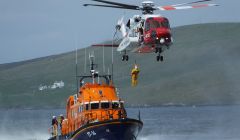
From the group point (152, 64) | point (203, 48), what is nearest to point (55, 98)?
point (152, 64)

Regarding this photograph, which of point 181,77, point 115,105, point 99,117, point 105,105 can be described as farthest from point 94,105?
point 181,77

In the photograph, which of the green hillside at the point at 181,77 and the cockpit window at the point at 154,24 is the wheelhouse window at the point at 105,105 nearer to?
the cockpit window at the point at 154,24

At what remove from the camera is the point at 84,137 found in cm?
3612

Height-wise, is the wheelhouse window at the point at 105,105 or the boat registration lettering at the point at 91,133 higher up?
the wheelhouse window at the point at 105,105

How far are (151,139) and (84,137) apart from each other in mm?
16065

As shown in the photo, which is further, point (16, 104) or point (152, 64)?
point (16, 104)

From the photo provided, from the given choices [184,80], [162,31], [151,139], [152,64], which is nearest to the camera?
[162,31]

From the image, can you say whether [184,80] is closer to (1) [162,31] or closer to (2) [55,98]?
(2) [55,98]

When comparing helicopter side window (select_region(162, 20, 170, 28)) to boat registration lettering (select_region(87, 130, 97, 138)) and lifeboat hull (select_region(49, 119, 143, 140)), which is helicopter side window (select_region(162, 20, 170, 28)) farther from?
boat registration lettering (select_region(87, 130, 97, 138))

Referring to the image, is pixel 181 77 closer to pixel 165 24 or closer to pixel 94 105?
pixel 94 105

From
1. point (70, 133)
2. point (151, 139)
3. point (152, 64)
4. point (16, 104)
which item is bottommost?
point (16, 104)

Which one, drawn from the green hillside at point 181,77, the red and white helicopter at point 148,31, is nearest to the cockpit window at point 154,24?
the red and white helicopter at point 148,31

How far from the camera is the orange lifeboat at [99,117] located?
35562 millimetres

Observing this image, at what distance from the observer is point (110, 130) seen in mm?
35500
